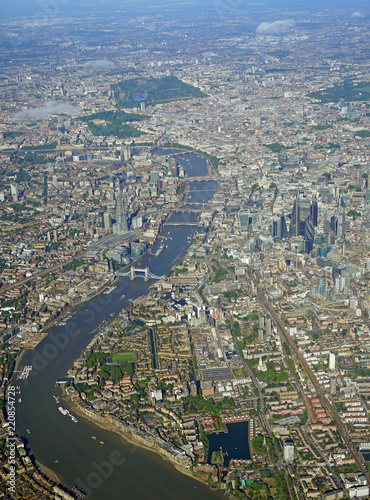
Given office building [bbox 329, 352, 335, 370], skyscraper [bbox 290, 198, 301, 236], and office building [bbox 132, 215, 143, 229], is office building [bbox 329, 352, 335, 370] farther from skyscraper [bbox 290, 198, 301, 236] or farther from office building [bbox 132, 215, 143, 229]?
office building [bbox 132, 215, 143, 229]

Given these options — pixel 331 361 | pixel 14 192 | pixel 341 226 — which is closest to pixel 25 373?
pixel 331 361

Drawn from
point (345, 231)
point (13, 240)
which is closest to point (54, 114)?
point (13, 240)

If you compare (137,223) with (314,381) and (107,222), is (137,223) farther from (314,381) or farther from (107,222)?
(314,381)

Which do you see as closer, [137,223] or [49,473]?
[49,473]

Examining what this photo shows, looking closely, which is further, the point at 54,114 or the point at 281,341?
the point at 54,114

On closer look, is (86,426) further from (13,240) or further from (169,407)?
(13,240)

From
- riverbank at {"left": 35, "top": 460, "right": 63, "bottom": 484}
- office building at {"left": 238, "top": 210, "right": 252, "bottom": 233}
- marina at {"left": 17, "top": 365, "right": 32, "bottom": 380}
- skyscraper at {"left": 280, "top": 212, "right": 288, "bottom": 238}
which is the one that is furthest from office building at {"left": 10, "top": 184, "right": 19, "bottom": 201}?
riverbank at {"left": 35, "top": 460, "right": 63, "bottom": 484}
